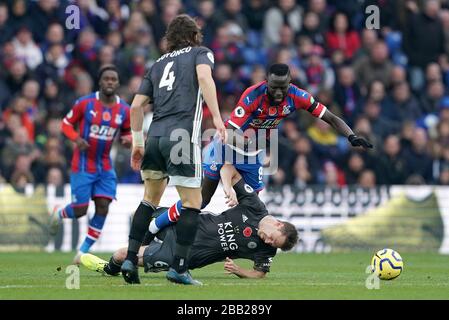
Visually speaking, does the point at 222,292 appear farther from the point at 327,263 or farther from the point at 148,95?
the point at 327,263

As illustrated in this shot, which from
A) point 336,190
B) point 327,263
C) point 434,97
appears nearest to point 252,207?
point 327,263

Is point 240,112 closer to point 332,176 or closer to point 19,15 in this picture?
point 332,176

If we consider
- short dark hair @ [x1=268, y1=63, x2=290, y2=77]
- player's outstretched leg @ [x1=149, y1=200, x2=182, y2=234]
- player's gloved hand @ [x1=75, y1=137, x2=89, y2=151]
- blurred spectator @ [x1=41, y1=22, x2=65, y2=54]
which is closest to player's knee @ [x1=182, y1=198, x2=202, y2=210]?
player's outstretched leg @ [x1=149, y1=200, x2=182, y2=234]

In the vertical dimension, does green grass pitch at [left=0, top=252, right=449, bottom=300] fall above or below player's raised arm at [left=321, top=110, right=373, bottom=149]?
below

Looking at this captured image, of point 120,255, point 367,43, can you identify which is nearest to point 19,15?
point 367,43

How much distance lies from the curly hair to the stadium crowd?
8402 mm

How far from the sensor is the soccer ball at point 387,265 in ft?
35.9

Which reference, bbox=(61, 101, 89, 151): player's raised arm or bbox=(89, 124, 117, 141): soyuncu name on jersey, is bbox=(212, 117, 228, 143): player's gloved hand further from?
bbox=(89, 124, 117, 141): soyuncu name on jersey

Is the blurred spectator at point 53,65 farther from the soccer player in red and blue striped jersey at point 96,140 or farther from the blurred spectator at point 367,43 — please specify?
the blurred spectator at point 367,43

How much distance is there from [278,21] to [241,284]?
12.0 m

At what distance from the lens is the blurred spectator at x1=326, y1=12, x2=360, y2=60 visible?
21750mm

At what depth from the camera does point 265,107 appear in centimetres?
1230

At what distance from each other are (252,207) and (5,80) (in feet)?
30.2

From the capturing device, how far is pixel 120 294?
8984 millimetres
